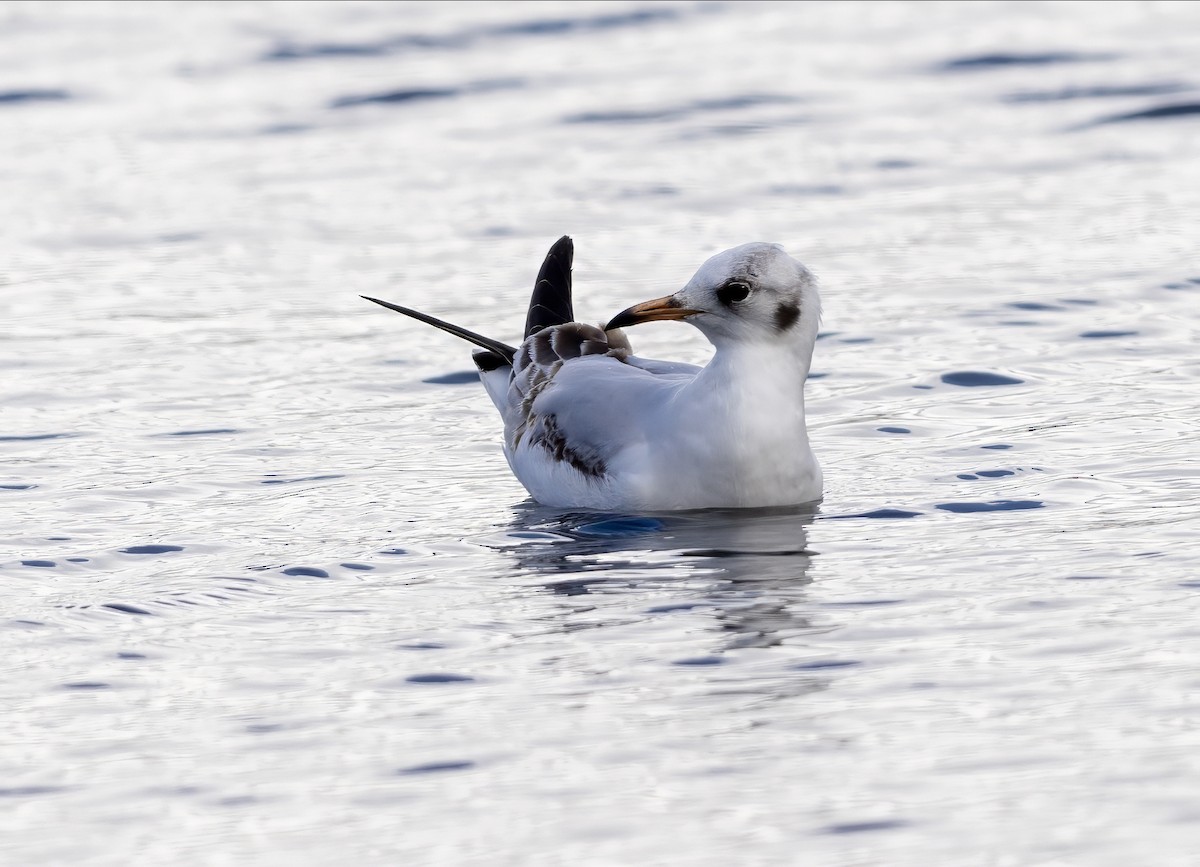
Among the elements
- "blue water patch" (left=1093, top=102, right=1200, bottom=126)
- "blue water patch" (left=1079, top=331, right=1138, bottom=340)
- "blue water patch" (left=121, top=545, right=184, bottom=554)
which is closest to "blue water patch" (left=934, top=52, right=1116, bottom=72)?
"blue water patch" (left=1093, top=102, right=1200, bottom=126)

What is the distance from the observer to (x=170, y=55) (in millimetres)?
20859

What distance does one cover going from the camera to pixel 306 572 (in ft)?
27.4

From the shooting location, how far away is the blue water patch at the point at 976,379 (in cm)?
1120

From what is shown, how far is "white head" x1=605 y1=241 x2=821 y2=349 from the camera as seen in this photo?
9008 millimetres

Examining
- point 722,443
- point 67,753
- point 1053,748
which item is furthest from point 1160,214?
point 67,753

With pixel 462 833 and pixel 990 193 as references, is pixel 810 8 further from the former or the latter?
pixel 462 833

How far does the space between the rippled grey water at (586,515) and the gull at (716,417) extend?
194mm

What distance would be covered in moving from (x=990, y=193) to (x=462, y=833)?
1052 centimetres

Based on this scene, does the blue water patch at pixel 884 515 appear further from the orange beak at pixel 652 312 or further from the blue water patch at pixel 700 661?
the blue water patch at pixel 700 661

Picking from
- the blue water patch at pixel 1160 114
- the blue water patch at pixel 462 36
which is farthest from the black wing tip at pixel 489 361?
the blue water patch at pixel 462 36

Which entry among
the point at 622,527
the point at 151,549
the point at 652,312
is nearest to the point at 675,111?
the point at 652,312

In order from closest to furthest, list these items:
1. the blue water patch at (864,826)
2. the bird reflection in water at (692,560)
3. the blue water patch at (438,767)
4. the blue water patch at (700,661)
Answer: the blue water patch at (864,826)
the blue water patch at (438,767)
the blue water patch at (700,661)
the bird reflection in water at (692,560)

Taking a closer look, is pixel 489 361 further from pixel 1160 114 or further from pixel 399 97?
pixel 399 97

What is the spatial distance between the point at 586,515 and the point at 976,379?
9.36ft
